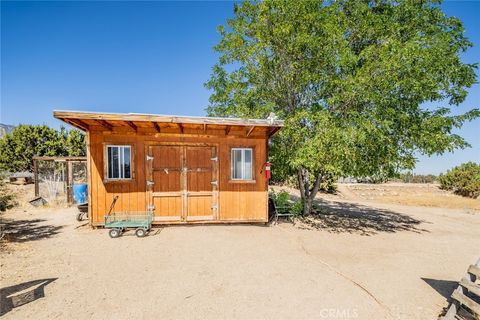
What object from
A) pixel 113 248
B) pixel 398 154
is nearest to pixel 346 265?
pixel 398 154

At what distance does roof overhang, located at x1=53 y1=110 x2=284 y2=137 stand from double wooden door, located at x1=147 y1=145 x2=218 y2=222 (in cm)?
84

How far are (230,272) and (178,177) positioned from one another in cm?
463

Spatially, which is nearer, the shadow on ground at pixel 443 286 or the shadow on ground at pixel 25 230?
the shadow on ground at pixel 443 286

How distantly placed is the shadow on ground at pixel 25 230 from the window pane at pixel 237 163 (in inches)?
256

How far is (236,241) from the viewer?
7484mm

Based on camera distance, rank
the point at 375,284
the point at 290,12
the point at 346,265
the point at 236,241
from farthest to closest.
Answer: the point at 290,12 < the point at 236,241 < the point at 346,265 < the point at 375,284

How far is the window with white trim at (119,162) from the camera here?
849 centimetres

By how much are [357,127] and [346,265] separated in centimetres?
484

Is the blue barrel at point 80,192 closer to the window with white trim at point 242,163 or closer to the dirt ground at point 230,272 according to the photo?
the dirt ground at point 230,272

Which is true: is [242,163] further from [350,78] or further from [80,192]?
[80,192]

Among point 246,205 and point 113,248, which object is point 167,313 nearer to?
point 113,248

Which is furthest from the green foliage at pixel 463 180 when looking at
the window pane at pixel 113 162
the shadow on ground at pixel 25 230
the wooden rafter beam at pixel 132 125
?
the shadow on ground at pixel 25 230

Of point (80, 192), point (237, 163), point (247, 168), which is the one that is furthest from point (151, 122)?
point (80, 192)

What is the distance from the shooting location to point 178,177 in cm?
898
